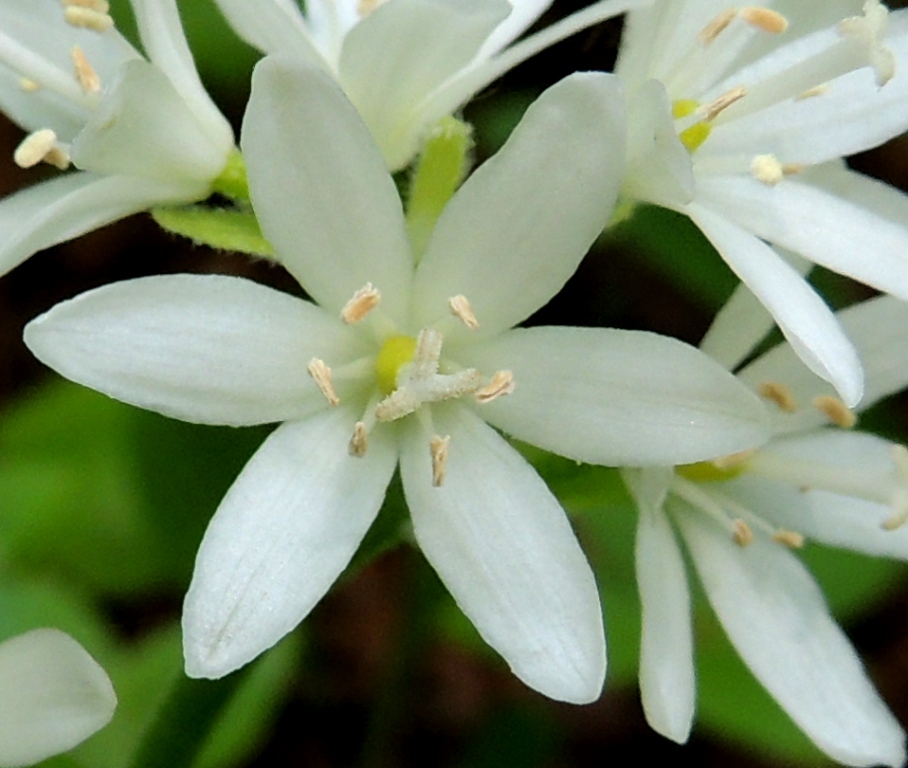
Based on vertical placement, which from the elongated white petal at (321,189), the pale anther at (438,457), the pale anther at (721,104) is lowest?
the pale anther at (438,457)

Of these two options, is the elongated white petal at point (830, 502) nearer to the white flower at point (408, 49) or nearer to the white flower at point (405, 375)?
the white flower at point (405, 375)

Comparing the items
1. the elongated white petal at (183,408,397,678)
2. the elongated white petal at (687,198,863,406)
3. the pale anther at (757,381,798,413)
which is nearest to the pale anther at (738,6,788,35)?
the elongated white petal at (687,198,863,406)

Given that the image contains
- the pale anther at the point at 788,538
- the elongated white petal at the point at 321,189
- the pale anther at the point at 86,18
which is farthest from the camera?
the pale anther at the point at 788,538

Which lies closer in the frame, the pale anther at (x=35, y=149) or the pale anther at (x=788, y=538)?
the pale anther at (x=35, y=149)

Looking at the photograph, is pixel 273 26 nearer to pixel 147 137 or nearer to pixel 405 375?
pixel 147 137

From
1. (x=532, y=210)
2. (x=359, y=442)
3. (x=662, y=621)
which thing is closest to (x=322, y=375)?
(x=359, y=442)

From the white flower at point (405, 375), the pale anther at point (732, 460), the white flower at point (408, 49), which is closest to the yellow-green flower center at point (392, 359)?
the white flower at point (405, 375)

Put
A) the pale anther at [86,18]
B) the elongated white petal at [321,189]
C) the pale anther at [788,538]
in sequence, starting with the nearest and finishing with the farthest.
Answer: the elongated white petal at [321,189] → the pale anther at [86,18] → the pale anther at [788,538]

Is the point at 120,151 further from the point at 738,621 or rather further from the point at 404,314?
the point at 738,621
